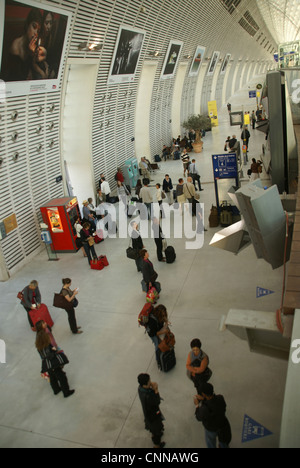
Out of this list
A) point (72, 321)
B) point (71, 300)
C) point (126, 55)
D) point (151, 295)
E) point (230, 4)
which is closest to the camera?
point (71, 300)

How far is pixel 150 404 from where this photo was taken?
472 cm

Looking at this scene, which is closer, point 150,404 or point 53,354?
point 150,404

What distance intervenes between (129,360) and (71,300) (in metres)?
1.67

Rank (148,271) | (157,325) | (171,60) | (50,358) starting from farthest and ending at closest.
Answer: (171,60) → (148,271) → (157,325) → (50,358)

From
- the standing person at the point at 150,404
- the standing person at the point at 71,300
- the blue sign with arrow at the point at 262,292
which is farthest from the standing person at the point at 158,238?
the standing person at the point at 150,404

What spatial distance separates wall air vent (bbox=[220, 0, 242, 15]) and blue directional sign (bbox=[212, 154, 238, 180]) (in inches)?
782

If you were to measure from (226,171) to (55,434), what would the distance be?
9524 mm

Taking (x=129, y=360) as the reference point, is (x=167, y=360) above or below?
above

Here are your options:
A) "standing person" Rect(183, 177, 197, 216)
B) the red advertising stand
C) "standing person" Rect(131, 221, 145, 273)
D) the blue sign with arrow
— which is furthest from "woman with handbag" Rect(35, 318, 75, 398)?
"standing person" Rect(183, 177, 197, 216)

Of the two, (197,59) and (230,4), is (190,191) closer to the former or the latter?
(197,59)

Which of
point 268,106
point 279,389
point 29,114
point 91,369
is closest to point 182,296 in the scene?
point 91,369

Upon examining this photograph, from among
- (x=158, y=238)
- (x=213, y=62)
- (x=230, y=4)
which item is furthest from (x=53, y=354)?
(x=213, y=62)

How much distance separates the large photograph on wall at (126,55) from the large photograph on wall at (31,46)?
455 centimetres

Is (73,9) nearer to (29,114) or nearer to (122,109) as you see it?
(29,114)
